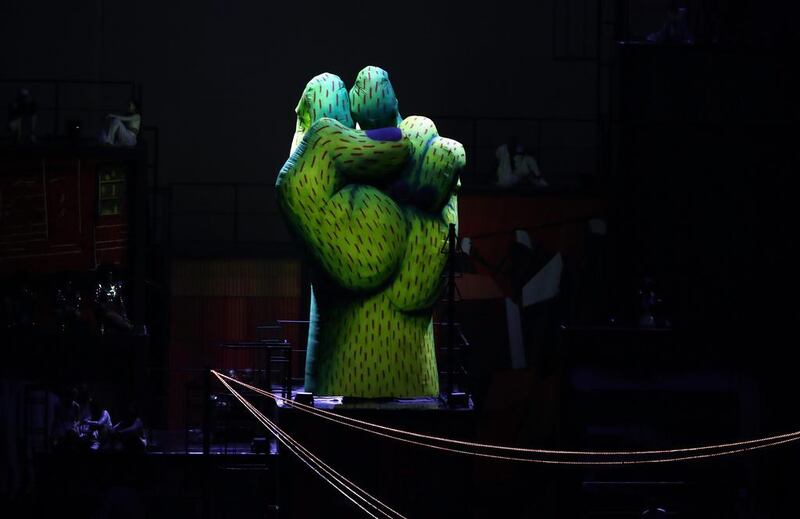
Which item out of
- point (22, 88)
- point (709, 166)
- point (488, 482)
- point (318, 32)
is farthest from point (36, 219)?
point (709, 166)

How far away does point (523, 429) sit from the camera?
12.3m

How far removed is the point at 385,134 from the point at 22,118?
353cm

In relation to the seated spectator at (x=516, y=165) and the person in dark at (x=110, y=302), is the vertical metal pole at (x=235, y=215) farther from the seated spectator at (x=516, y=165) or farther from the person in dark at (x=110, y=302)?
the seated spectator at (x=516, y=165)

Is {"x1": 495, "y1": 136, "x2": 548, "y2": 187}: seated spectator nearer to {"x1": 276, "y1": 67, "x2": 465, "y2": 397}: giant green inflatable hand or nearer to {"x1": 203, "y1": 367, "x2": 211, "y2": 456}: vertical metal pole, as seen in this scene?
{"x1": 276, "y1": 67, "x2": 465, "y2": 397}: giant green inflatable hand

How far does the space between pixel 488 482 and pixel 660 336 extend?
2.02 m

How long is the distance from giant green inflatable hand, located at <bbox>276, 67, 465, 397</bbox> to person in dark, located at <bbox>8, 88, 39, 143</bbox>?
2773 millimetres

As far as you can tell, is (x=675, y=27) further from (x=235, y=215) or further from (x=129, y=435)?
(x=129, y=435)

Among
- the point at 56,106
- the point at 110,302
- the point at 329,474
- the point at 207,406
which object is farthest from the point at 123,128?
the point at 329,474

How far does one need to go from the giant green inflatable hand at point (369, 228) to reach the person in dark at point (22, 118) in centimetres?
277

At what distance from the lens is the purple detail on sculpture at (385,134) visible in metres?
9.56

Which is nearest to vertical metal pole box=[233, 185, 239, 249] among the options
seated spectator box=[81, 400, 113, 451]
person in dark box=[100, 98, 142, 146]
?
person in dark box=[100, 98, 142, 146]

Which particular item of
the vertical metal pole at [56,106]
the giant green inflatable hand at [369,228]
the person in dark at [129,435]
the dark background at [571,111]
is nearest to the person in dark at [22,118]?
the vertical metal pole at [56,106]

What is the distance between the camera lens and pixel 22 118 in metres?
11.6

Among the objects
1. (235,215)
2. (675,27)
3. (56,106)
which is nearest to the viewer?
(56,106)
